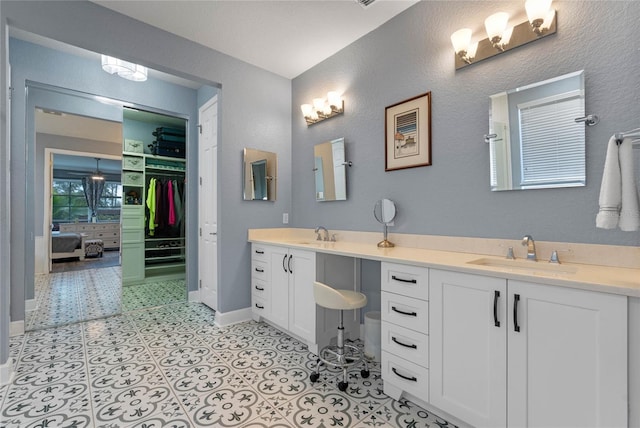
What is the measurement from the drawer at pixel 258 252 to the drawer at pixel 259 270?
0.04 meters

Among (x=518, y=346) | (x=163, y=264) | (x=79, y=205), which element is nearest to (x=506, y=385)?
(x=518, y=346)

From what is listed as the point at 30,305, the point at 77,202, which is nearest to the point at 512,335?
the point at 30,305

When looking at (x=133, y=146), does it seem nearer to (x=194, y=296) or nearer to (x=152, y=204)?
(x=152, y=204)

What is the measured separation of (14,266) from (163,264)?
1633 millimetres

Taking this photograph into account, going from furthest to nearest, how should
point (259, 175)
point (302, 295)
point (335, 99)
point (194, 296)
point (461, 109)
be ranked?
point (194, 296) → point (259, 175) → point (335, 99) → point (302, 295) → point (461, 109)

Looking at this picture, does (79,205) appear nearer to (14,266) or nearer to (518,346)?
(14,266)

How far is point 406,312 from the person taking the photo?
171 cm

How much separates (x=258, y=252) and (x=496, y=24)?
2.66 metres

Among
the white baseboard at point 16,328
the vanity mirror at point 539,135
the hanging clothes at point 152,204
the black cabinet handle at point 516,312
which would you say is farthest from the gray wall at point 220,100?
the black cabinet handle at point 516,312

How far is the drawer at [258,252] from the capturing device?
117 inches

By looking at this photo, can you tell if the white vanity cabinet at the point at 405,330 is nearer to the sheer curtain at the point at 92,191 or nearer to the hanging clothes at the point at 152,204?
the hanging clothes at the point at 152,204

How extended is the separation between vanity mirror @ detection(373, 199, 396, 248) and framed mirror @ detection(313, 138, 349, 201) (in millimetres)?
450

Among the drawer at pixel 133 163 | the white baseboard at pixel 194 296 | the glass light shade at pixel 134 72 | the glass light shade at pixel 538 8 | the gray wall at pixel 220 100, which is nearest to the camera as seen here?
the glass light shade at pixel 538 8

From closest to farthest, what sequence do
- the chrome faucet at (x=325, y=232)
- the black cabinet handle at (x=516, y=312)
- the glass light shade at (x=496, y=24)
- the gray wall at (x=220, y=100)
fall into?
the black cabinet handle at (x=516, y=312) → the glass light shade at (x=496, y=24) → the gray wall at (x=220, y=100) → the chrome faucet at (x=325, y=232)
